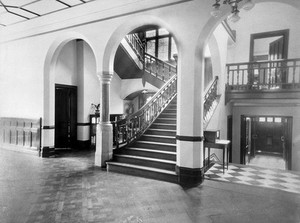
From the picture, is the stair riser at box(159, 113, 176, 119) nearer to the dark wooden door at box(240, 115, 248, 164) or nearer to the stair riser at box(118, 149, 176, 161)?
the stair riser at box(118, 149, 176, 161)

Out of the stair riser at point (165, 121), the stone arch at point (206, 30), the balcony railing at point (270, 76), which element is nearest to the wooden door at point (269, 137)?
the balcony railing at point (270, 76)

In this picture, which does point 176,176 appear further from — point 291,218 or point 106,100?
point 106,100

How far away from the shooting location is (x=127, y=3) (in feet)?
19.2

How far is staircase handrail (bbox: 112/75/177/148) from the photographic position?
7090mm

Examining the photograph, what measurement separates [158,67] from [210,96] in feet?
13.4

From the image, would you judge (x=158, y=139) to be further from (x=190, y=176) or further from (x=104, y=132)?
(x=190, y=176)

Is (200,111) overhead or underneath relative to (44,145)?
overhead

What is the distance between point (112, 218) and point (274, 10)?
10.7 m

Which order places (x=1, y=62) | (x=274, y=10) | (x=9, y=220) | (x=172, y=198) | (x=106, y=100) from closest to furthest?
(x=9, y=220)
(x=172, y=198)
(x=106, y=100)
(x=1, y=62)
(x=274, y=10)

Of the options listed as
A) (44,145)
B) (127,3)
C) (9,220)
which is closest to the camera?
(9,220)

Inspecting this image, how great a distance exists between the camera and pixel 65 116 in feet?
30.9

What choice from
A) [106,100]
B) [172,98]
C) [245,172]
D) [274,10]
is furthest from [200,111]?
[274,10]

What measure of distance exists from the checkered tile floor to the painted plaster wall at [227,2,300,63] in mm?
5924

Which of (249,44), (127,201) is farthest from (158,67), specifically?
(127,201)
